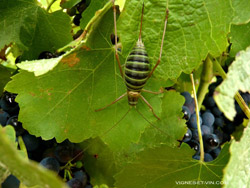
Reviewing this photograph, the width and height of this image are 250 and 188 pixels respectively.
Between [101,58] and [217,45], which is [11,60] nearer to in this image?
[101,58]

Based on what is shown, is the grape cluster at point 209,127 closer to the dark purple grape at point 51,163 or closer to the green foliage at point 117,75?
the green foliage at point 117,75

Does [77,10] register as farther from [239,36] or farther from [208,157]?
[208,157]

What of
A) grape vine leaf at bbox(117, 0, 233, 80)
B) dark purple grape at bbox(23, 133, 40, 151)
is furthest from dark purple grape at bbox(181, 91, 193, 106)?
dark purple grape at bbox(23, 133, 40, 151)

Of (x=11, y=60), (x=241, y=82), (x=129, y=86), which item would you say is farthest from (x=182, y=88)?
(x=11, y=60)

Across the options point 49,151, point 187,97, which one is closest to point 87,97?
point 49,151

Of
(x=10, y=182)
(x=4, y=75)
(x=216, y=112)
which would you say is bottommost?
(x=216, y=112)

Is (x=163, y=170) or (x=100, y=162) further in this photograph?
(x=100, y=162)

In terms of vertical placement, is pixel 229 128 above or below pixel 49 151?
below

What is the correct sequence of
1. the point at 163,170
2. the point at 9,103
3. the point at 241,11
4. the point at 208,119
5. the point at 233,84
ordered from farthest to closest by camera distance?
the point at 208,119 → the point at 9,103 → the point at 163,170 → the point at 241,11 → the point at 233,84
